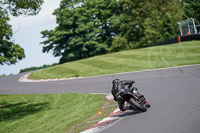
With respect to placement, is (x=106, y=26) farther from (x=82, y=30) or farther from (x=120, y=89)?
(x=120, y=89)

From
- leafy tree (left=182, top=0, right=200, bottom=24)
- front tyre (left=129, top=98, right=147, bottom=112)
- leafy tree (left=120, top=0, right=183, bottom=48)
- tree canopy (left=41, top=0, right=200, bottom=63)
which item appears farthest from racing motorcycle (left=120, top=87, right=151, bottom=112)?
leafy tree (left=120, top=0, right=183, bottom=48)

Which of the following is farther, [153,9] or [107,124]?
[153,9]

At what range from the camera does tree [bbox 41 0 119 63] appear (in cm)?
6344

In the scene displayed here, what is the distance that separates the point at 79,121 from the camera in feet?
31.5

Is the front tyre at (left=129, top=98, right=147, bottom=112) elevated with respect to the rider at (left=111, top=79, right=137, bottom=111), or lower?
lower

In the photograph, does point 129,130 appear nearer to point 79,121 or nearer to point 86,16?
point 79,121

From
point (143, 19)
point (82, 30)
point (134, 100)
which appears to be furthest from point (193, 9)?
point (134, 100)

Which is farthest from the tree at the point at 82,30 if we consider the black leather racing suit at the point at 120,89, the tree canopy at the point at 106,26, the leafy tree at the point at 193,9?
the black leather racing suit at the point at 120,89

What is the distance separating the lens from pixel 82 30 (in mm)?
62406

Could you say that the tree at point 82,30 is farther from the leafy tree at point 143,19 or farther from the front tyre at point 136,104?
the front tyre at point 136,104

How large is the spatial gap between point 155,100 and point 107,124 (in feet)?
10.7

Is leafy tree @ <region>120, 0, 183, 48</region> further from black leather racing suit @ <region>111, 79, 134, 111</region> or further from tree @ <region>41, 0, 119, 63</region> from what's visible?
black leather racing suit @ <region>111, 79, 134, 111</region>

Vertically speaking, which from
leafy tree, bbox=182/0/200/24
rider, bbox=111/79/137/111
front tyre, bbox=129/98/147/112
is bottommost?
front tyre, bbox=129/98/147/112

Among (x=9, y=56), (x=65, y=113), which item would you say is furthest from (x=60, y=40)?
(x=65, y=113)
